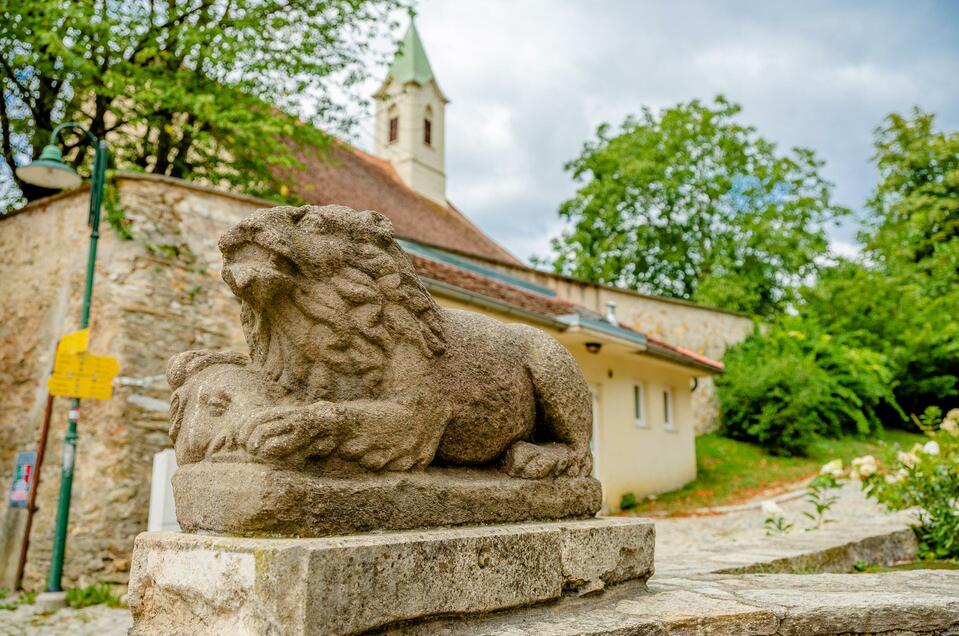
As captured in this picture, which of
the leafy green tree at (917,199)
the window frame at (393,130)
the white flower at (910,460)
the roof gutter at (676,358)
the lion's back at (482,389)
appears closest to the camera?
the lion's back at (482,389)

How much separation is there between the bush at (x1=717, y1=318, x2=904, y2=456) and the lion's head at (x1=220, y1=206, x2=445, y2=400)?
556 inches

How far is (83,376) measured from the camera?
665 centimetres

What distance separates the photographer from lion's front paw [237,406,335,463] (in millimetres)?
2260

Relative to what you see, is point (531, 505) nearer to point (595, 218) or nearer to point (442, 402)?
point (442, 402)

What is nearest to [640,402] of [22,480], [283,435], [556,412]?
[22,480]

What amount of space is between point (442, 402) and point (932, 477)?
4743 mm

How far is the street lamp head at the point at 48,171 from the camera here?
674cm

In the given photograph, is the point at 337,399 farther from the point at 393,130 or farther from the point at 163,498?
the point at 393,130

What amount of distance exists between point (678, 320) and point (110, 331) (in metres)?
13.4

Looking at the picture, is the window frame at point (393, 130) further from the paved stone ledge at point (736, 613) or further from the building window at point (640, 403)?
the paved stone ledge at point (736, 613)

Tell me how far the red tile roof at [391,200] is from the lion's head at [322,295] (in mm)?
10670

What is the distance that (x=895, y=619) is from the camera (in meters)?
2.95

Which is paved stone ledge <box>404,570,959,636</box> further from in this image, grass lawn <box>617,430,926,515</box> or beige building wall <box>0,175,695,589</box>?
grass lawn <box>617,430,926,515</box>

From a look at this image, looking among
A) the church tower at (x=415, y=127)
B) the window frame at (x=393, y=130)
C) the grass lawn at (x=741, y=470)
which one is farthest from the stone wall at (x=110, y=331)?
the window frame at (x=393, y=130)
